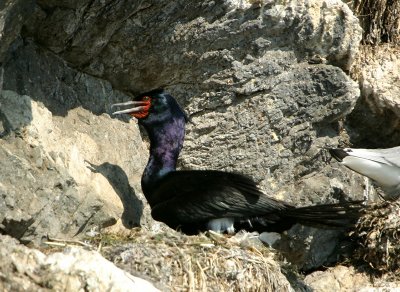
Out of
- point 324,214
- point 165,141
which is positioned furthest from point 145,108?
point 324,214

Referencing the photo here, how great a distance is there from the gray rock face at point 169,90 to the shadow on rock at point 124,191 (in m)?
0.01

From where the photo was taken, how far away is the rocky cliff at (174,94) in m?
7.78

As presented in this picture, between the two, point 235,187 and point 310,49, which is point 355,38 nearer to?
point 310,49

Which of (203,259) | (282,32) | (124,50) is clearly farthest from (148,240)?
(282,32)

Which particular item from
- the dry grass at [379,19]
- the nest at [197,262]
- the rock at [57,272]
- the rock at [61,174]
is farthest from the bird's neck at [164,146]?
the dry grass at [379,19]

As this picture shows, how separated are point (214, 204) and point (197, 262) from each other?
0.88 metres

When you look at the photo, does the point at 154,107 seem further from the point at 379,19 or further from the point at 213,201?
the point at 379,19

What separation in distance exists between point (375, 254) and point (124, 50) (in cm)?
292

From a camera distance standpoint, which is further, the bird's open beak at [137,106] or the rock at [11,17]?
the bird's open beak at [137,106]

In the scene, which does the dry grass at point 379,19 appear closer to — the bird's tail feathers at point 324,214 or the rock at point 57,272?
the bird's tail feathers at point 324,214

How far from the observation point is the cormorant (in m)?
8.12

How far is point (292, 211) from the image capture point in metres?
8.20

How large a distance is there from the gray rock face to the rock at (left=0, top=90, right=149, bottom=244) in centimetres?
1

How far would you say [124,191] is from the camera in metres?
8.64
